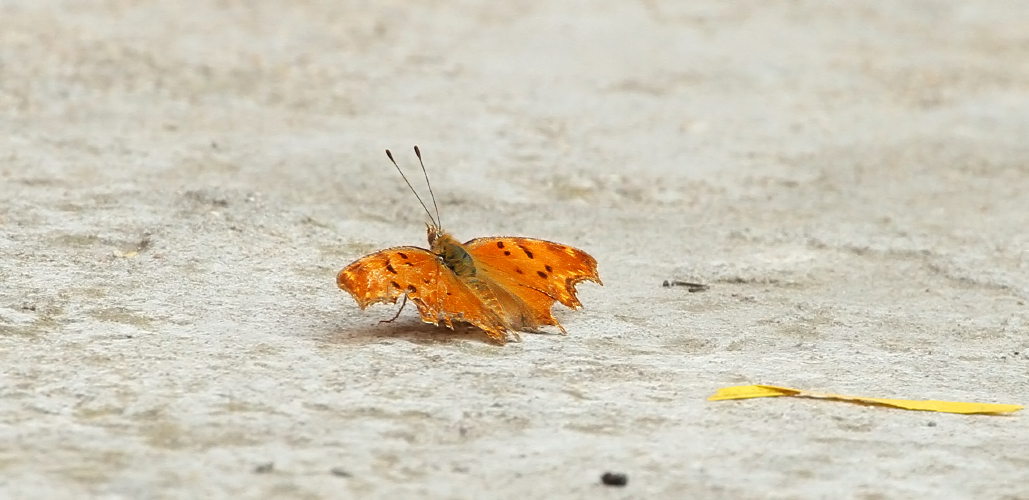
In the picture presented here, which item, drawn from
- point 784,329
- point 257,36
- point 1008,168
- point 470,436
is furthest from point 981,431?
point 257,36

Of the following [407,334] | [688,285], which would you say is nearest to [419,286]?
[407,334]

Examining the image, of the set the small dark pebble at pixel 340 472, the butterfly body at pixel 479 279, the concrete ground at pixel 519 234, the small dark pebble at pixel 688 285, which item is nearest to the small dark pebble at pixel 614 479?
the concrete ground at pixel 519 234

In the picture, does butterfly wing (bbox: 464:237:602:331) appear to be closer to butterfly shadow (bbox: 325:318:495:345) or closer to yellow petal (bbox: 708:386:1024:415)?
butterfly shadow (bbox: 325:318:495:345)

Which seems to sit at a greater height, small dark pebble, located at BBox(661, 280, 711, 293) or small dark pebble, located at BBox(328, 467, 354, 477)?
small dark pebble, located at BBox(661, 280, 711, 293)

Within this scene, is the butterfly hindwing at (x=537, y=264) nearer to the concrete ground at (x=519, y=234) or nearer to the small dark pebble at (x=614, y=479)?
the concrete ground at (x=519, y=234)

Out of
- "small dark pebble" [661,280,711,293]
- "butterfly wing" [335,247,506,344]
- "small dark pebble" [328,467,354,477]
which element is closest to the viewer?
"small dark pebble" [328,467,354,477]

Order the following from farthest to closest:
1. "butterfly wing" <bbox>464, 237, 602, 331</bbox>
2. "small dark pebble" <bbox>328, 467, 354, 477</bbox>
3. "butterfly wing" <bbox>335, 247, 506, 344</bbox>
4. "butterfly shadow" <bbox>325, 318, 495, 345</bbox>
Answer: "butterfly wing" <bbox>464, 237, 602, 331</bbox> → "butterfly shadow" <bbox>325, 318, 495, 345</bbox> → "butterfly wing" <bbox>335, 247, 506, 344</bbox> → "small dark pebble" <bbox>328, 467, 354, 477</bbox>

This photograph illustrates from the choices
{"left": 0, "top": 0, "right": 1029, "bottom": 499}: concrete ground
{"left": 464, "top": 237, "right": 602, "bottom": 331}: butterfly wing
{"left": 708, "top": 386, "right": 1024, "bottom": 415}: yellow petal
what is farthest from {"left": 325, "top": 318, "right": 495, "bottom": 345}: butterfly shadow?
{"left": 708, "top": 386, "right": 1024, "bottom": 415}: yellow petal

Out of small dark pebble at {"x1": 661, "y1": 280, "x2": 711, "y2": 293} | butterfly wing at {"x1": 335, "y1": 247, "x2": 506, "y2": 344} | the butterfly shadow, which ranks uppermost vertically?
butterfly wing at {"x1": 335, "y1": 247, "x2": 506, "y2": 344}
